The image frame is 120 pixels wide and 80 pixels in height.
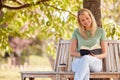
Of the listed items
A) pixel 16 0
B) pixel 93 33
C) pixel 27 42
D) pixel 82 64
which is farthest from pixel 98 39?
pixel 27 42

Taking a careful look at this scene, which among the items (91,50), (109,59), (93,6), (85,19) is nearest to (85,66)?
(91,50)

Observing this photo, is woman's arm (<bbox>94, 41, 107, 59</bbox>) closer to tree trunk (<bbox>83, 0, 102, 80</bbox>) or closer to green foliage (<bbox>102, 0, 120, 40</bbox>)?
tree trunk (<bbox>83, 0, 102, 80</bbox>)

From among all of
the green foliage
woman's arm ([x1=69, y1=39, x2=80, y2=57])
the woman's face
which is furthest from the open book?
the green foliage

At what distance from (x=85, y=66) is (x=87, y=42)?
2.06ft

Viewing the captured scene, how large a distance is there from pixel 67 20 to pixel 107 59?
8.94 ft

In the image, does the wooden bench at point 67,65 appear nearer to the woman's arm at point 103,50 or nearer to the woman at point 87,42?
the woman at point 87,42

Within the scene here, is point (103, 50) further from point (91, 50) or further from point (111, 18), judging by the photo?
point (111, 18)

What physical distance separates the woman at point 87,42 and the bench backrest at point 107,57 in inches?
20.0

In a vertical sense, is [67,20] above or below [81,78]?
above

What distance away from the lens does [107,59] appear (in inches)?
340

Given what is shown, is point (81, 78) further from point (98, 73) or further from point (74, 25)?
point (74, 25)

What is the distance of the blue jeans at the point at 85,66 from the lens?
7.54 metres

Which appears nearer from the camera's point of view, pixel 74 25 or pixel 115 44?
pixel 115 44

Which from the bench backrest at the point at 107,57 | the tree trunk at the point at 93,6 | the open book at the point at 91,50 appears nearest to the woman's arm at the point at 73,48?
the open book at the point at 91,50
